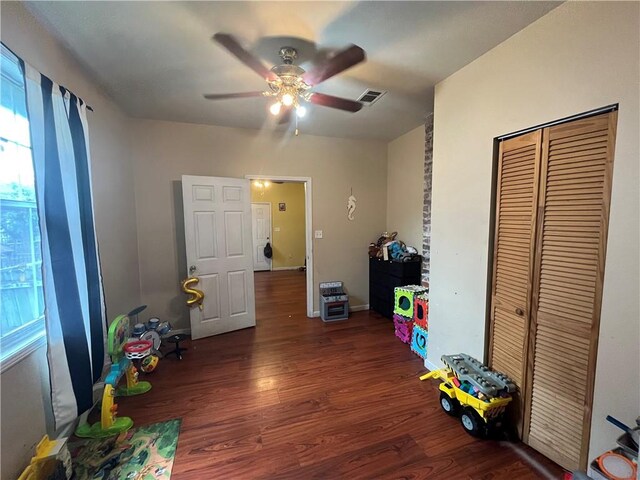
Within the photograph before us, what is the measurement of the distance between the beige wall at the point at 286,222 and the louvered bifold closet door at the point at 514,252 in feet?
18.7

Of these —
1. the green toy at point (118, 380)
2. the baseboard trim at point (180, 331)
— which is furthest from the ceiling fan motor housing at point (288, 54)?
the baseboard trim at point (180, 331)

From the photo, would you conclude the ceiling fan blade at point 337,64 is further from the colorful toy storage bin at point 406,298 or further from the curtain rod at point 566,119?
the colorful toy storage bin at point 406,298

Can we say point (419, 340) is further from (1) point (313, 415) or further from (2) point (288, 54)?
(2) point (288, 54)

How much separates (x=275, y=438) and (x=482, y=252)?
195cm

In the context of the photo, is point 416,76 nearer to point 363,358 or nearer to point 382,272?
point 382,272

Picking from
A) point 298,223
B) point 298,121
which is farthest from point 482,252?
point 298,223

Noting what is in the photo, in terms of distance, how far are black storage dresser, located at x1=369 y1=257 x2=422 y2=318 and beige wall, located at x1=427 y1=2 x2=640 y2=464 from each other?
3.02ft

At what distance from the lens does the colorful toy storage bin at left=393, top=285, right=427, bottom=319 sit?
2.99 meters

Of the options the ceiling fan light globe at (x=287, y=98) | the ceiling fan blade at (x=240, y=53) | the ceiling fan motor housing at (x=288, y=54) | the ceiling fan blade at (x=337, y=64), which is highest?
the ceiling fan motor housing at (x=288, y=54)

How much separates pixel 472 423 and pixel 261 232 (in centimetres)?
613

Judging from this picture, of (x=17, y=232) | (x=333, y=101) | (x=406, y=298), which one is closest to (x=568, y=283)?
(x=406, y=298)

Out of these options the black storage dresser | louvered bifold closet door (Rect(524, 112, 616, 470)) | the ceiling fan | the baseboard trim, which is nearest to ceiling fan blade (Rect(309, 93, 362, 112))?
the ceiling fan

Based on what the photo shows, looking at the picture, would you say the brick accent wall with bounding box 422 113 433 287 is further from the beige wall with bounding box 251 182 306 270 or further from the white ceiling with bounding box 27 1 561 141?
the beige wall with bounding box 251 182 306 270

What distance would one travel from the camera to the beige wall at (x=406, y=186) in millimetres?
3426
